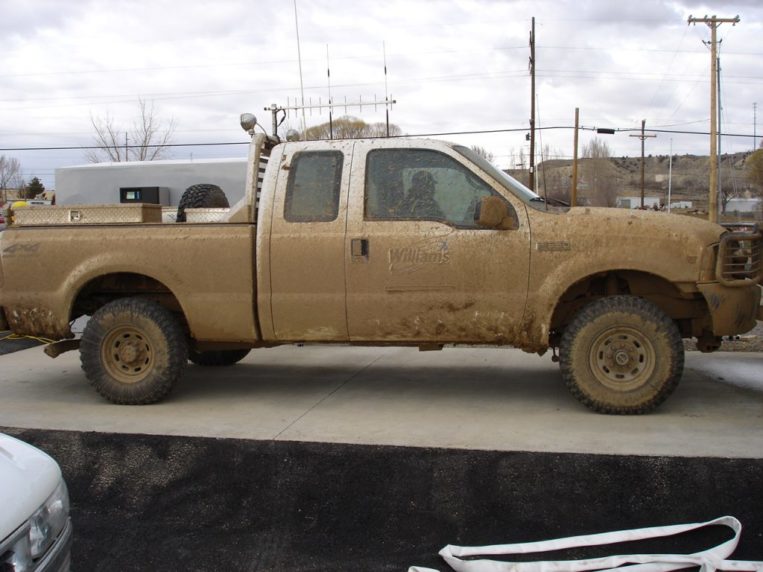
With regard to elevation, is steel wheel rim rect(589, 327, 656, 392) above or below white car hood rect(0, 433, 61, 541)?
below

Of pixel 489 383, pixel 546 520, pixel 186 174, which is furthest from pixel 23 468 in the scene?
pixel 186 174

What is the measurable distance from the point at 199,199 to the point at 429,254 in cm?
238

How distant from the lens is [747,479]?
404 cm

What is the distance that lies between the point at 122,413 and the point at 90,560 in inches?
92.6

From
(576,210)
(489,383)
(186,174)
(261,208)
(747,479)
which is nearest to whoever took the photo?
(747,479)

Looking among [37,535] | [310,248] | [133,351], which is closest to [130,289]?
[133,351]

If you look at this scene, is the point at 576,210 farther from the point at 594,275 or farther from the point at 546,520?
the point at 546,520

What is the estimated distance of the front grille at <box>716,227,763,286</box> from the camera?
5309 mm

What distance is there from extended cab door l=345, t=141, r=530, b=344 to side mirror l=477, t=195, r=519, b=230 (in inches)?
1.6

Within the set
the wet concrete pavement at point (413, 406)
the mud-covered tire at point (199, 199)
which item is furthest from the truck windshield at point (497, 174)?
the mud-covered tire at point (199, 199)

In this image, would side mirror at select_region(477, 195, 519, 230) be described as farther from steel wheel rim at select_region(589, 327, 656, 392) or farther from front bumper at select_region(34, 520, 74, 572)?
front bumper at select_region(34, 520, 74, 572)

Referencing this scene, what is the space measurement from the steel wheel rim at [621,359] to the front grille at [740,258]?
736mm

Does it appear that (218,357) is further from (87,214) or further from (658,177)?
(658,177)

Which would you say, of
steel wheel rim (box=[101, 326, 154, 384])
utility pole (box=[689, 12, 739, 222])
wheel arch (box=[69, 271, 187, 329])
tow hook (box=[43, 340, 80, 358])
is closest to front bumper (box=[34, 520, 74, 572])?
steel wheel rim (box=[101, 326, 154, 384])
